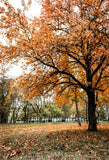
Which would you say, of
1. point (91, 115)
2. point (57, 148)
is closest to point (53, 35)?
point (57, 148)

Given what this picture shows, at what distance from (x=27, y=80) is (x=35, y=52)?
271 cm

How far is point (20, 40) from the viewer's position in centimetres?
910

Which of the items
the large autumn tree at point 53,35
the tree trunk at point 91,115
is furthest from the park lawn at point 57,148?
the large autumn tree at point 53,35

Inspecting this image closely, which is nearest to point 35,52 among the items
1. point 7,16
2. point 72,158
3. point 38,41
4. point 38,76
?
point 38,41

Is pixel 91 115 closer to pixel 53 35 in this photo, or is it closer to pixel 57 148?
pixel 57 148

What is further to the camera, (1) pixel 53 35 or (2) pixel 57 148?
(1) pixel 53 35

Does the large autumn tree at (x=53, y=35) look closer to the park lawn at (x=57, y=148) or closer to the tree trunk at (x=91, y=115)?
the tree trunk at (x=91, y=115)

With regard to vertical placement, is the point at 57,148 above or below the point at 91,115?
below

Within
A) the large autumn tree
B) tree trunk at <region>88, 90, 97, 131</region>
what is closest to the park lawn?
tree trunk at <region>88, 90, 97, 131</region>

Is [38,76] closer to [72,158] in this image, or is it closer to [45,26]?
[45,26]

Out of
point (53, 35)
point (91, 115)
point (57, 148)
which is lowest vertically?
point (57, 148)

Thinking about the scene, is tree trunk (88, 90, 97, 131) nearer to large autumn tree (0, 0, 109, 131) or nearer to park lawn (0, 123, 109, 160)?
large autumn tree (0, 0, 109, 131)

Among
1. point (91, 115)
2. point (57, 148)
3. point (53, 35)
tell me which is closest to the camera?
point (57, 148)

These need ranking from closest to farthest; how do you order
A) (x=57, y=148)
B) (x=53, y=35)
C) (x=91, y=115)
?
1. (x=57, y=148)
2. (x=53, y=35)
3. (x=91, y=115)
